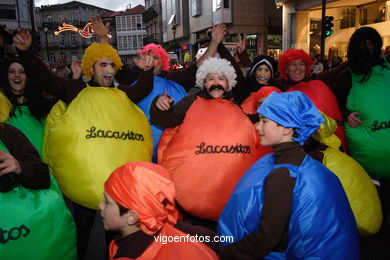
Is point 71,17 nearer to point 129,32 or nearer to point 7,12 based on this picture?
point 129,32

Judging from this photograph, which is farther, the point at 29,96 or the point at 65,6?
the point at 65,6

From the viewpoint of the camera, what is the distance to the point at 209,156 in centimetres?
236

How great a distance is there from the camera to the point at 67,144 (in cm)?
241

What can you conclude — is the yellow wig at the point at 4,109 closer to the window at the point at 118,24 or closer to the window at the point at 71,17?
the window at the point at 118,24

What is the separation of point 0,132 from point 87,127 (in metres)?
0.62

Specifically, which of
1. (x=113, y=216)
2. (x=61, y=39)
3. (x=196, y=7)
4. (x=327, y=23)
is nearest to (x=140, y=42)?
(x=61, y=39)

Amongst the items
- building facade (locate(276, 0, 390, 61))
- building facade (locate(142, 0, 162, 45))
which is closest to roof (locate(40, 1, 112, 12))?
building facade (locate(142, 0, 162, 45))

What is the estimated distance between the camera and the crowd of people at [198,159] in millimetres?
1604

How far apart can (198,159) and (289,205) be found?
934 mm

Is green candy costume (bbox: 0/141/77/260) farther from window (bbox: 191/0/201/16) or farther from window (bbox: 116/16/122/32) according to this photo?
window (bbox: 116/16/122/32)

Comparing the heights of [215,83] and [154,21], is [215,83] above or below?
below

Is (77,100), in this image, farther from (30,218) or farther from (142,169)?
(142,169)

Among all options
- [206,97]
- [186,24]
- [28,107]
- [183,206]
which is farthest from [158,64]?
[186,24]

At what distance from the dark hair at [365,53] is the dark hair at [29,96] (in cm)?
317
